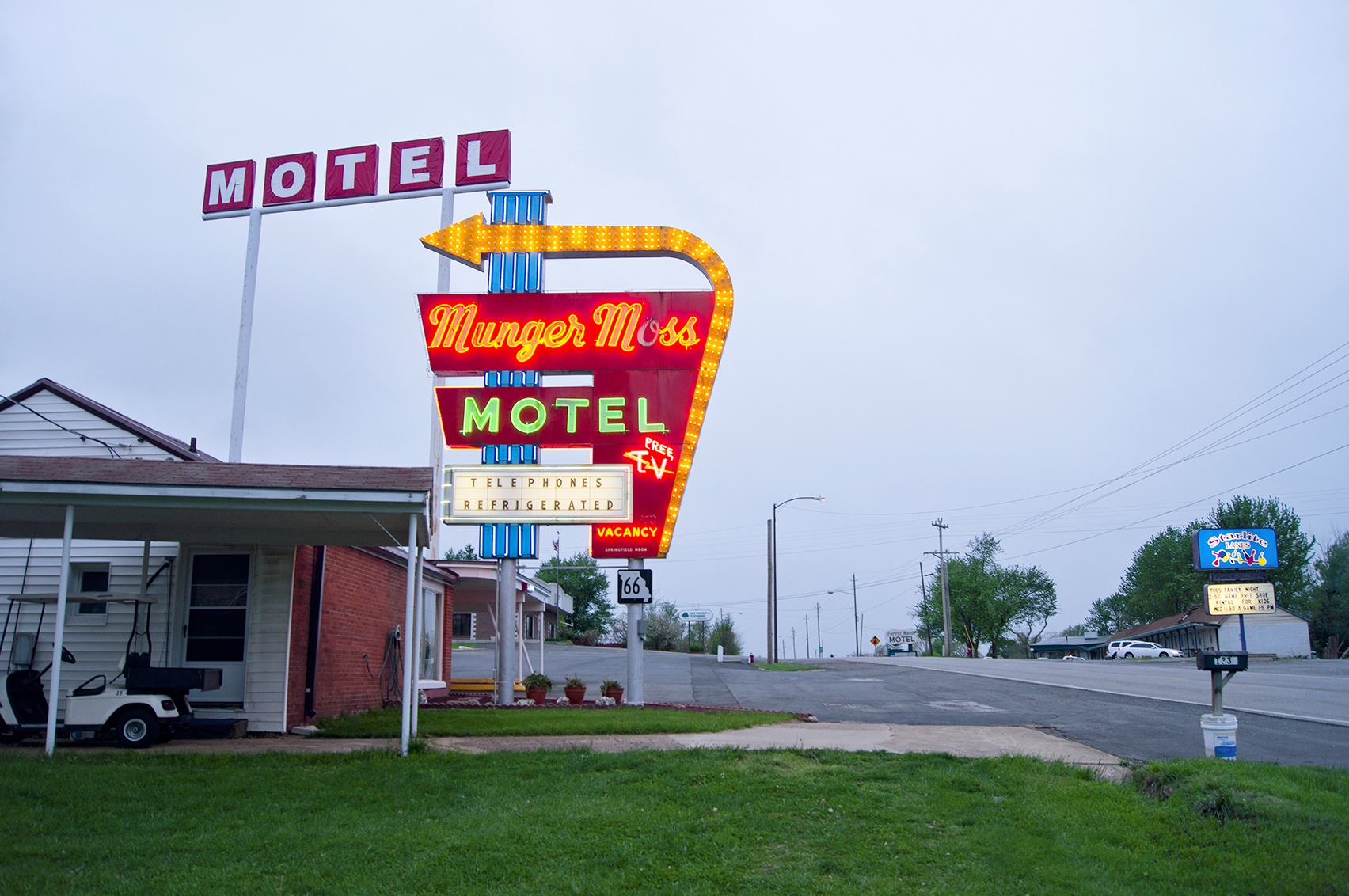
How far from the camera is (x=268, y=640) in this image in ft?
45.5

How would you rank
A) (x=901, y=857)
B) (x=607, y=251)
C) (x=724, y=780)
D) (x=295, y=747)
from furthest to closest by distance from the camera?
(x=607, y=251) → (x=295, y=747) → (x=724, y=780) → (x=901, y=857)

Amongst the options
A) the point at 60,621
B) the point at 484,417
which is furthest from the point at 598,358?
the point at 60,621

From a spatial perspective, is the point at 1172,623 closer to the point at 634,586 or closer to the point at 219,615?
the point at 634,586

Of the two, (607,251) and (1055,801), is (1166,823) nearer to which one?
(1055,801)

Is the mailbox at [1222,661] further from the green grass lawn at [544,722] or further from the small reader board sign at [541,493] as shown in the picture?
the small reader board sign at [541,493]

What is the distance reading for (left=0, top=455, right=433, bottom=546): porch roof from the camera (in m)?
11.0

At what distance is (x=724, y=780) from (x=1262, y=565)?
779 cm

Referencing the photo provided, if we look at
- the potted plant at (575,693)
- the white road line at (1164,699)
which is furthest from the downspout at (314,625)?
the white road line at (1164,699)

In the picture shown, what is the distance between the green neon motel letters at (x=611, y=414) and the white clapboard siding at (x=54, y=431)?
7.24 meters

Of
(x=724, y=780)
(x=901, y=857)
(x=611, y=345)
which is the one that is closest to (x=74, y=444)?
(x=611, y=345)

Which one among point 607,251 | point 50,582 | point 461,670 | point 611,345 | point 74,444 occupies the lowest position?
point 461,670

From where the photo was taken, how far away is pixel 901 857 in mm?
6820

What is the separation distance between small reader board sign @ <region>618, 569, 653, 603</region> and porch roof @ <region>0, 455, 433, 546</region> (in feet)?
20.7

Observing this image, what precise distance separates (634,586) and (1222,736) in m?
11.0
